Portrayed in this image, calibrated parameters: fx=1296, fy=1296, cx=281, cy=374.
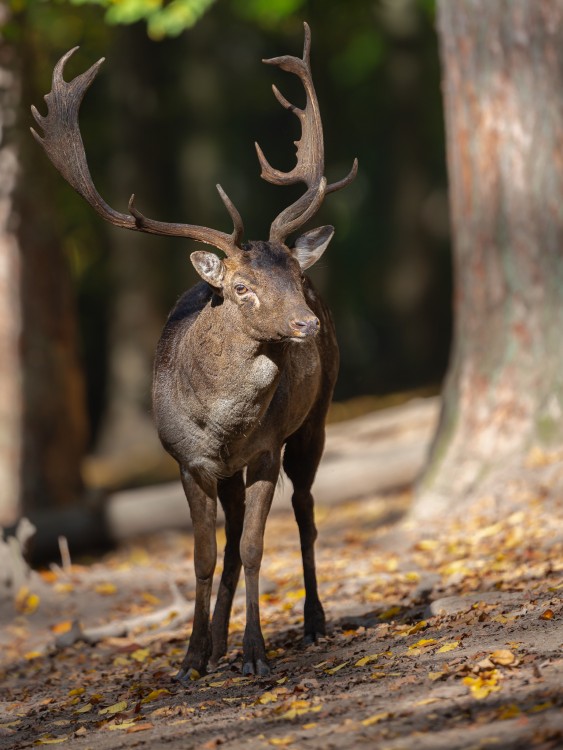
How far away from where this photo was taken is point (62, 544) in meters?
11.0

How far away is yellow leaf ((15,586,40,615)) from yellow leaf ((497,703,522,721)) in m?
5.43

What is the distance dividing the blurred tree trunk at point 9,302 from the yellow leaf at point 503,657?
800cm

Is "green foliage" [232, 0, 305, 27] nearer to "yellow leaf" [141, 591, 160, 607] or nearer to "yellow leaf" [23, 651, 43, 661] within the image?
"yellow leaf" [141, 591, 160, 607]

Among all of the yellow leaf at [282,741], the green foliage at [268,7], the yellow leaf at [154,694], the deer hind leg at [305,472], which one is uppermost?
the green foliage at [268,7]

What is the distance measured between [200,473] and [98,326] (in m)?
17.9

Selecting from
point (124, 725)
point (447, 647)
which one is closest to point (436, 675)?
point (447, 647)

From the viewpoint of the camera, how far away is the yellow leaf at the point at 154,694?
6.46 meters

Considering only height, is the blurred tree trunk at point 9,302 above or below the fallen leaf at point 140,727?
above

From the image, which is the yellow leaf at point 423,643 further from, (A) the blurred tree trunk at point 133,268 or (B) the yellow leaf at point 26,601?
(A) the blurred tree trunk at point 133,268

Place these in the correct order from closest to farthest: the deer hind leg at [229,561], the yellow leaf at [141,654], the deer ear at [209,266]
Result: the deer ear at [209,266], the deer hind leg at [229,561], the yellow leaf at [141,654]

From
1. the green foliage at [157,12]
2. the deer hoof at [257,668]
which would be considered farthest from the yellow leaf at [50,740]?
the green foliage at [157,12]

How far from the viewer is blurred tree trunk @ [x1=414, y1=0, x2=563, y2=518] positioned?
33.3 feet

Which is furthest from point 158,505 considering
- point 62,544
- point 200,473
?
point 200,473

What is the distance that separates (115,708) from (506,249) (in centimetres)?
541
